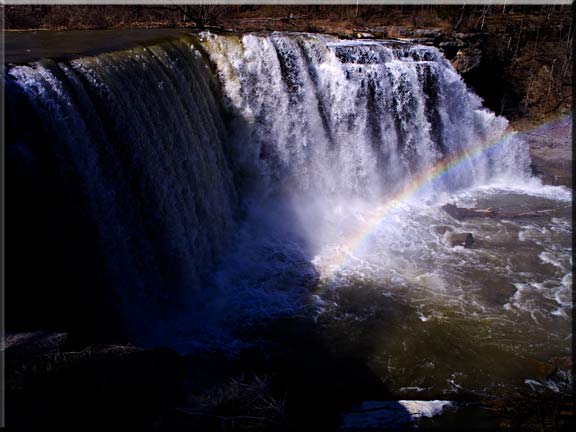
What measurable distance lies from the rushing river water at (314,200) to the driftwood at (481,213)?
20cm

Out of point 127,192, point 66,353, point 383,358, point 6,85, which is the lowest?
point 383,358

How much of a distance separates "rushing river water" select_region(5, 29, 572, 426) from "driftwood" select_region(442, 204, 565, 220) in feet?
0.67

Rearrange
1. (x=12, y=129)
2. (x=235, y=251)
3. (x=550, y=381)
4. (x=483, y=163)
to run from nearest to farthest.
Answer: (x=12, y=129) < (x=550, y=381) < (x=235, y=251) < (x=483, y=163)

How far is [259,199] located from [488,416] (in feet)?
21.9

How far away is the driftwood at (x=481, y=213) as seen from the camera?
36.7 feet

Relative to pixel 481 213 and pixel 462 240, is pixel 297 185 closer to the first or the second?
pixel 462 240

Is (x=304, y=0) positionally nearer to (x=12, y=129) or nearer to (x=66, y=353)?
(x=12, y=129)

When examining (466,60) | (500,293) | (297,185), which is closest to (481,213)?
(500,293)

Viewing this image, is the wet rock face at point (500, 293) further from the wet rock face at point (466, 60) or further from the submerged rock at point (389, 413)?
the wet rock face at point (466, 60)

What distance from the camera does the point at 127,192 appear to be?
6.75 m

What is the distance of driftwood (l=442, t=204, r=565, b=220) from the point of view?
11.2 metres

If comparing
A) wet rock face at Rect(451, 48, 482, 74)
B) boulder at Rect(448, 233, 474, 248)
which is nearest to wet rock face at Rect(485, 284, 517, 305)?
boulder at Rect(448, 233, 474, 248)

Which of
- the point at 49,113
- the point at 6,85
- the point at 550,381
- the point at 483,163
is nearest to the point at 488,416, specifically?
the point at 550,381

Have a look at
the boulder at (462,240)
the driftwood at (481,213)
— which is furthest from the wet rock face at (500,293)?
the driftwood at (481,213)
